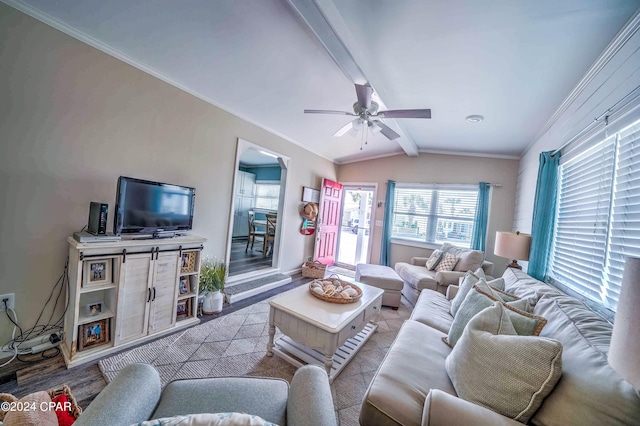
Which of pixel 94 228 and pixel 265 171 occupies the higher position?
pixel 265 171

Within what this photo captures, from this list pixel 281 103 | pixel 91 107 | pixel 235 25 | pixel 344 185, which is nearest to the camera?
pixel 235 25

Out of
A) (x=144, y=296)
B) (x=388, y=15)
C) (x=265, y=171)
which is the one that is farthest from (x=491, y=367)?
(x=265, y=171)

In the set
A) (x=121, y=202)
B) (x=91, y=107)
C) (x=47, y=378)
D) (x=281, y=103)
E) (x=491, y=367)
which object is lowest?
(x=47, y=378)

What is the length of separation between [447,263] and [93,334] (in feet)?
13.4

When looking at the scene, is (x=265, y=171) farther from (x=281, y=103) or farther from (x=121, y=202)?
(x=121, y=202)

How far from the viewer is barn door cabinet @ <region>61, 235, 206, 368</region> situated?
1.75 m

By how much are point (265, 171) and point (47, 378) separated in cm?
587

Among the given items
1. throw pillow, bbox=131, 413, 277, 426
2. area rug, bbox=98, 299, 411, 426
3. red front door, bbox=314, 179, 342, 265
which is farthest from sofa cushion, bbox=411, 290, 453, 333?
red front door, bbox=314, 179, 342, 265

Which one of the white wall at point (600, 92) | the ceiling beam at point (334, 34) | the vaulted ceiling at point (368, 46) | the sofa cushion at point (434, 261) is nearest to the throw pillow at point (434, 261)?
the sofa cushion at point (434, 261)

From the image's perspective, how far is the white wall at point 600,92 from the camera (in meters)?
1.37

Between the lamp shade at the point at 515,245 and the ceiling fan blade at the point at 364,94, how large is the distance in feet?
6.78

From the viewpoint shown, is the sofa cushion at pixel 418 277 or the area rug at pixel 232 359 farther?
the sofa cushion at pixel 418 277

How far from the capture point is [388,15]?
158 centimetres

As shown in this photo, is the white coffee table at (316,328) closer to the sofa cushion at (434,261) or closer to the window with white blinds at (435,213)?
the sofa cushion at (434,261)
